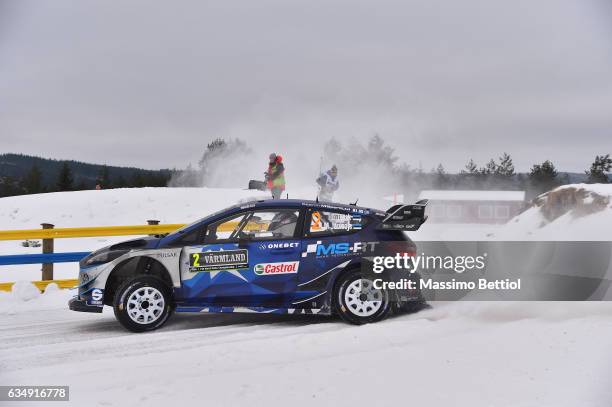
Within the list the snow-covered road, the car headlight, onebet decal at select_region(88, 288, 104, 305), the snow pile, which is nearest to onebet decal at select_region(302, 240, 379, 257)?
the snow-covered road

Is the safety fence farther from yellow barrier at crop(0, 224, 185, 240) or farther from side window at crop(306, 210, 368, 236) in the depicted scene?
side window at crop(306, 210, 368, 236)

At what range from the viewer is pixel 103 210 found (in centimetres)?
2723

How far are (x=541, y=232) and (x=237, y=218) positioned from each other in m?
8.86

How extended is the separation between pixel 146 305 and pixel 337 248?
2404 millimetres

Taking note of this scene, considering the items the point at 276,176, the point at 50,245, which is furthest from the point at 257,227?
the point at 276,176

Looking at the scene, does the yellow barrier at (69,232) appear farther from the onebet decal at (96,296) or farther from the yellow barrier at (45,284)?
the onebet decal at (96,296)

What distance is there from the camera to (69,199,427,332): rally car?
7293 mm

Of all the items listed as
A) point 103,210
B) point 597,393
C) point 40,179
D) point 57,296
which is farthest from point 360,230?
point 40,179

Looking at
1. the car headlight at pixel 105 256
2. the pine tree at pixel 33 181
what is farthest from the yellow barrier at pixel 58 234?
the pine tree at pixel 33 181

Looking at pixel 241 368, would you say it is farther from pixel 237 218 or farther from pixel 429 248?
pixel 429 248

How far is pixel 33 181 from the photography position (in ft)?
312

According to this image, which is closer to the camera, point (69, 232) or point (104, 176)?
point (69, 232)

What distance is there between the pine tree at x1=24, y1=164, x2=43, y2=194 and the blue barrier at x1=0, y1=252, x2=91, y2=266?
296 feet

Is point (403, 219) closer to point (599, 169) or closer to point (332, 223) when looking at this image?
point (332, 223)
